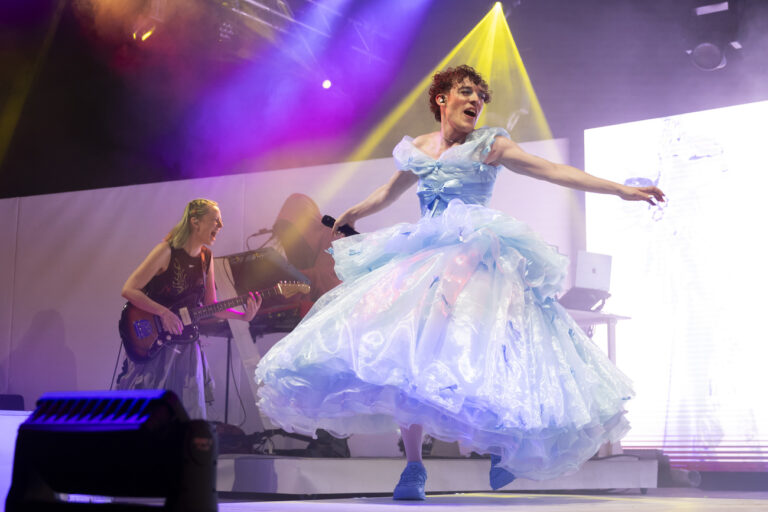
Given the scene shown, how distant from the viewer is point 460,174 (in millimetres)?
2635

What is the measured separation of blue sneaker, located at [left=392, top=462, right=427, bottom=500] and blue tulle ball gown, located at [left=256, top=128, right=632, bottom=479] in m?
0.19

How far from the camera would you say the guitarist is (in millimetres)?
4430

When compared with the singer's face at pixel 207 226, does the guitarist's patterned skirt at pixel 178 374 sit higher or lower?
lower

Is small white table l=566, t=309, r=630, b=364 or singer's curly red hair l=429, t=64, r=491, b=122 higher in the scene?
singer's curly red hair l=429, t=64, r=491, b=122

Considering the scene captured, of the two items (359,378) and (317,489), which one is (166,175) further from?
(359,378)

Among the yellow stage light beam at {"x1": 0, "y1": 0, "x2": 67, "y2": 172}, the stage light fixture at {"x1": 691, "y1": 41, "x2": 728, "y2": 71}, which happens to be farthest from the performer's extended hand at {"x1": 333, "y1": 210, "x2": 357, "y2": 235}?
the yellow stage light beam at {"x1": 0, "y1": 0, "x2": 67, "y2": 172}

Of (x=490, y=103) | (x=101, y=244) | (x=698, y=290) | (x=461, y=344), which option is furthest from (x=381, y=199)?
(x=101, y=244)

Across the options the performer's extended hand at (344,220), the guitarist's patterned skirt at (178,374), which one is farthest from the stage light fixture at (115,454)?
the guitarist's patterned skirt at (178,374)

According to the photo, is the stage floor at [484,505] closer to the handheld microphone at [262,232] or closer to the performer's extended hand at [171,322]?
the performer's extended hand at [171,322]

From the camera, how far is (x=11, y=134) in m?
6.14

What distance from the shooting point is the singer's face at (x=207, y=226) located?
4828 millimetres

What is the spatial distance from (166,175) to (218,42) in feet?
3.46

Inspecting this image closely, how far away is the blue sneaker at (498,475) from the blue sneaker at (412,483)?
257 millimetres

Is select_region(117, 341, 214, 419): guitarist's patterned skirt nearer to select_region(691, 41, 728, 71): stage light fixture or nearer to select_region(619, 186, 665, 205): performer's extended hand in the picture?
select_region(619, 186, 665, 205): performer's extended hand
